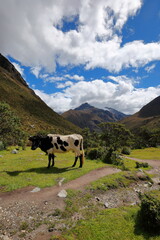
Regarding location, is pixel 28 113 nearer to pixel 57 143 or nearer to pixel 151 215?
pixel 57 143

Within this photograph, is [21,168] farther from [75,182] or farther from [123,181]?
[123,181]

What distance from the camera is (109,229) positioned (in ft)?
23.4

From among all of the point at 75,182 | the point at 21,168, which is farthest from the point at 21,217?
the point at 21,168

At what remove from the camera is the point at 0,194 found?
34.2ft

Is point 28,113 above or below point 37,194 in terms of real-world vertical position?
above

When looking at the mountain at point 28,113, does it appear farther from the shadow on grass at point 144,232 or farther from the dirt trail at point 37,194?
the shadow on grass at point 144,232

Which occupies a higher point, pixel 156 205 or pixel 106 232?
pixel 156 205

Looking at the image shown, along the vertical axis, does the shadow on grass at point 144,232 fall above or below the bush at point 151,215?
below

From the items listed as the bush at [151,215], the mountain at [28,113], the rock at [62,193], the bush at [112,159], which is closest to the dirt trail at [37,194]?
the rock at [62,193]

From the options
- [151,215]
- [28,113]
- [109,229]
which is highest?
[28,113]

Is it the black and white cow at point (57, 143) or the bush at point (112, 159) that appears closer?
the black and white cow at point (57, 143)

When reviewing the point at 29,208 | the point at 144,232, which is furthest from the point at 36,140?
the point at 144,232

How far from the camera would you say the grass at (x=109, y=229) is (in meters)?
6.65

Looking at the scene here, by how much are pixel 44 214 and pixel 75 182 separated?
543 cm
